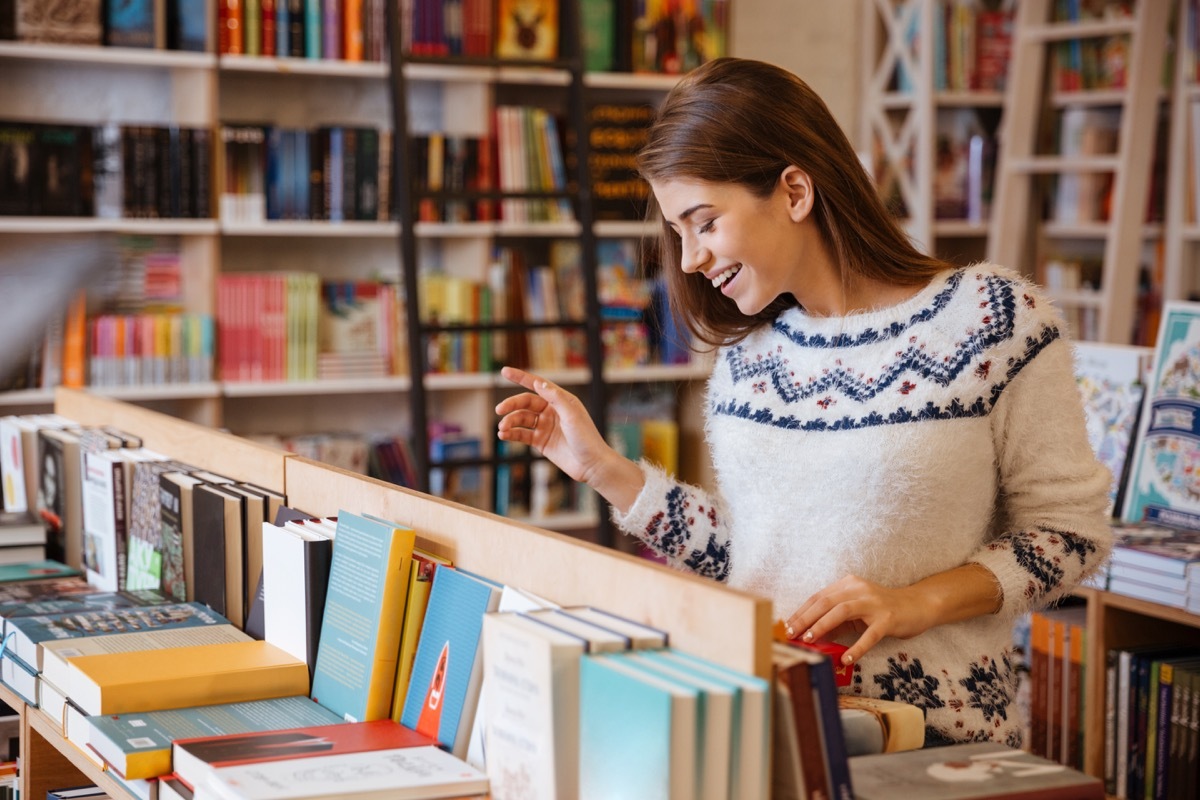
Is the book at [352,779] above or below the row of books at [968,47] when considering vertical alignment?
below

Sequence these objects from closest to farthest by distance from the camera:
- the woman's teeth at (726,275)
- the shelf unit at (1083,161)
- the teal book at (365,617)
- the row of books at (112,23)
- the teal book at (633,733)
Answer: the teal book at (633,733), the teal book at (365,617), the woman's teeth at (726,275), the row of books at (112,23), the shelf unit at (1083,161)

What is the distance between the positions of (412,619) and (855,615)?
1.45 feet

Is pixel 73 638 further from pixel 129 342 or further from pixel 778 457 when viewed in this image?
pixel 129 342

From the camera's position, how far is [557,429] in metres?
1.71

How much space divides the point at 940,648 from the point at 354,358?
9.04ft

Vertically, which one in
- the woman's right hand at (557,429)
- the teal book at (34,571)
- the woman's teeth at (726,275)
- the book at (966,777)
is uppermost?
the woman's teeth at (726,275)

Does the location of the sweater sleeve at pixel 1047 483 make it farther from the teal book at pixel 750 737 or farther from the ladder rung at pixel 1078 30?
the ladder rung at pixel 1078 30

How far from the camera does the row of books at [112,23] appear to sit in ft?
11.5

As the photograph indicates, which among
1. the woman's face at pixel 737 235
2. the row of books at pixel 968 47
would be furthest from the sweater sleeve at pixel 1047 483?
the row of books at pixel 968 47

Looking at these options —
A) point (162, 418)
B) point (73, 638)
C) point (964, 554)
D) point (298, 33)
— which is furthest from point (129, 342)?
point (964, 554)

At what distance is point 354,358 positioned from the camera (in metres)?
4.00

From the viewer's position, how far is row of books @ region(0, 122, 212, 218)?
354 cm

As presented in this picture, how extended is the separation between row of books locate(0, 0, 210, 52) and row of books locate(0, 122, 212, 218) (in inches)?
8.8

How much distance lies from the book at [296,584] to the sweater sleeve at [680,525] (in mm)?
401
